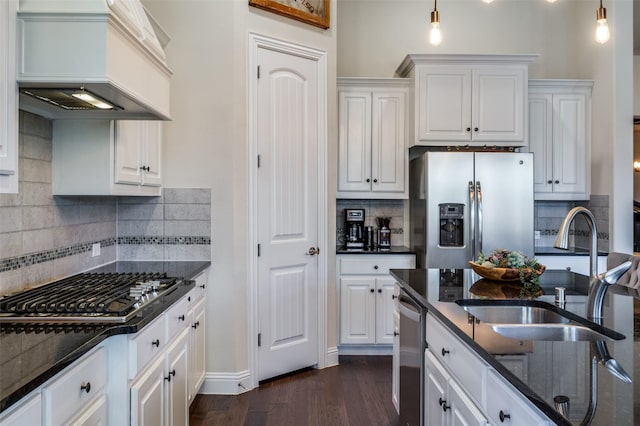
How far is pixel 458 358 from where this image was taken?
1.53 meters

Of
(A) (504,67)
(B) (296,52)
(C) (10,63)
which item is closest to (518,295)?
(C) (10,63)

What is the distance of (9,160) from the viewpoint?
1.43 m

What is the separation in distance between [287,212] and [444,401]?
6.56ft

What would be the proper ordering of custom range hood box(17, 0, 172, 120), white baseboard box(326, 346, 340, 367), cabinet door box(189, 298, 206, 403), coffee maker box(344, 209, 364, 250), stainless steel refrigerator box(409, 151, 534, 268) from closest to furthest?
custom range hood box(17, 0, 172, 120)
cabinet door box(189, 298, 206, 403)
white baseboard box(326, 346, 340, 367)
stainless steel refrigerator box(409, 151, 534, 268)
coffee maker box(344, 209, 364, 250)

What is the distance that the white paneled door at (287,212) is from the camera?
3.27 metres

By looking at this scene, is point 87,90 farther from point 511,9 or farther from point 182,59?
point 511,9

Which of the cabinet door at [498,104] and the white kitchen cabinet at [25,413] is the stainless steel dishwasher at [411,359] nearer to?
the white kitchen cabinet at [25,413]

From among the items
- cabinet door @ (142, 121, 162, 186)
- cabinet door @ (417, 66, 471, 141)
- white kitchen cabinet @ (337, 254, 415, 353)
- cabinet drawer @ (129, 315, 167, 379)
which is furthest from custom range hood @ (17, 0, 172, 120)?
cabinet door @ (417, 66, 471, 141)

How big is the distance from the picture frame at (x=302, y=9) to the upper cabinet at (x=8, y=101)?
1.91m

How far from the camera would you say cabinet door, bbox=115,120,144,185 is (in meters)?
2.35

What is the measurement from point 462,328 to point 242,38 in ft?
8.32

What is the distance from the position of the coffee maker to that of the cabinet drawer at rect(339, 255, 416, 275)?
0.30 metres

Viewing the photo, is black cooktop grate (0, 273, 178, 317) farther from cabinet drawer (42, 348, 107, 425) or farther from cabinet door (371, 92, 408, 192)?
cabinet door (371, 92, 408, 192)

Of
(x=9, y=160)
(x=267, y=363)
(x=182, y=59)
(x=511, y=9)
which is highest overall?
(x=511, y=9)
